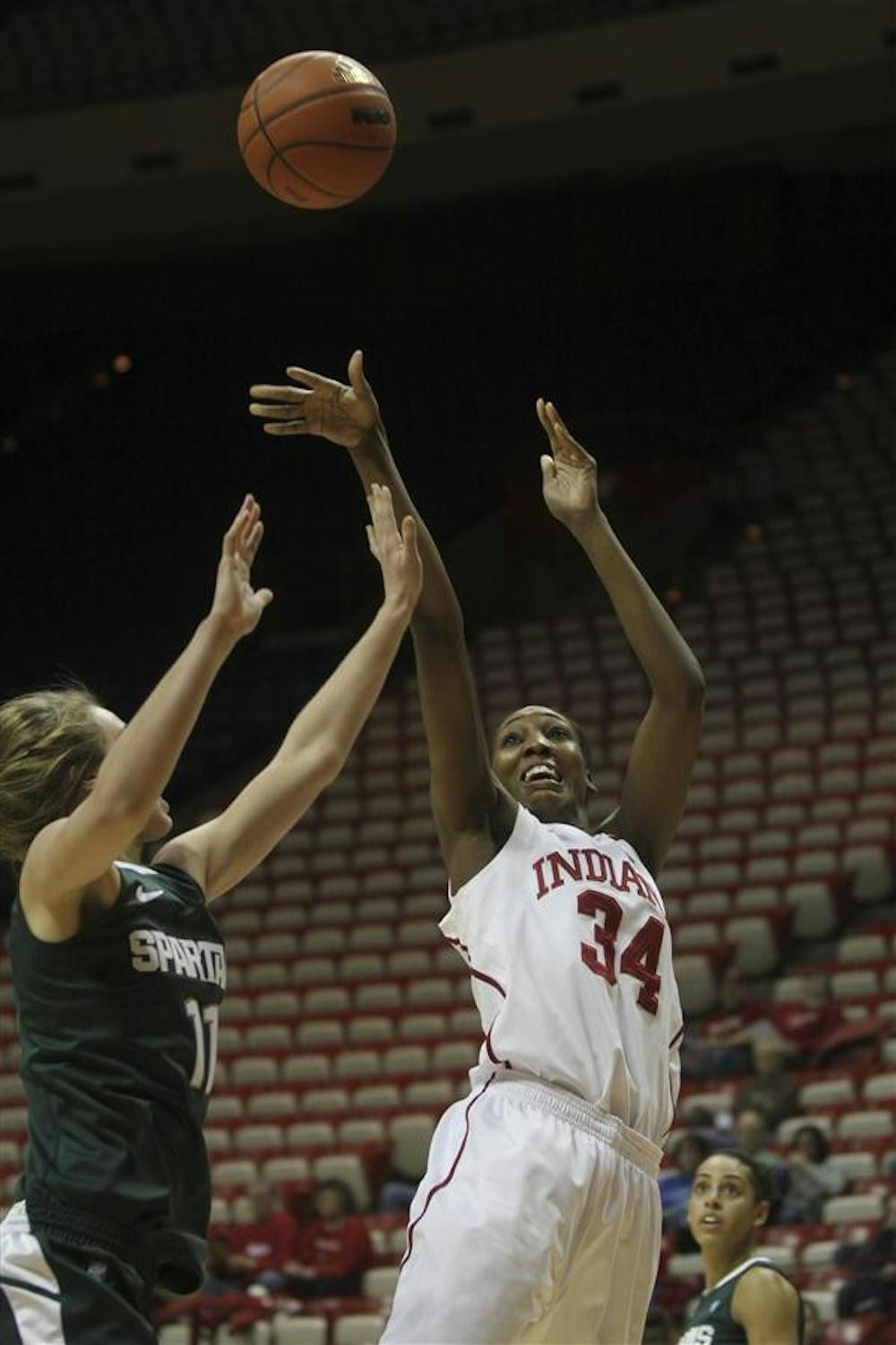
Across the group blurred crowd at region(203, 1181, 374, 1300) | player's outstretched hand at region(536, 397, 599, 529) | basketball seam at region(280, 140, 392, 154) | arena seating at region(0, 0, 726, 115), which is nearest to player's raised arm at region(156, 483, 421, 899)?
player's outstretched hand at region(536, 397, 599, 529)

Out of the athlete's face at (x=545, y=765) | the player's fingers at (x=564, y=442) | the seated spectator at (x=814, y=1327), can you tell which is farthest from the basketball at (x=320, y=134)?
the seated spectator at (x=814, y=1327)

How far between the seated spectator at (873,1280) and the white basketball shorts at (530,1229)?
4.71m

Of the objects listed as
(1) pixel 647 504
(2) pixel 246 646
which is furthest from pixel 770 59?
(2) pixel 246 646

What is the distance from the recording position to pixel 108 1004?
2.77 metres

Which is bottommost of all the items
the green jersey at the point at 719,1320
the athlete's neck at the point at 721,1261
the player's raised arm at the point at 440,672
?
the athlete's neck at the point at 721,1261

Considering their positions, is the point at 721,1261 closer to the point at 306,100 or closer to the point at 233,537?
the point at 233,537

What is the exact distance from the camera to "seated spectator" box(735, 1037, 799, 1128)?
10.2 metres

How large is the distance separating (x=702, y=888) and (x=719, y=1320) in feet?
26.1

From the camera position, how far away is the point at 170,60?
17.8 m

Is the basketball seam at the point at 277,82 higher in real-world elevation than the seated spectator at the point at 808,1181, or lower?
higher

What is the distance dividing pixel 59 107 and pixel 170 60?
1.04 metres

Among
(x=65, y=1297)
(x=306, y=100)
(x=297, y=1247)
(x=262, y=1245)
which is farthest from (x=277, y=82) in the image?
(x=262, y=1245)

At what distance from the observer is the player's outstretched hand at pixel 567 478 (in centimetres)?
437

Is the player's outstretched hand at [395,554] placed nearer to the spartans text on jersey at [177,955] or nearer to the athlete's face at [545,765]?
the spartans text on jersey at [177,955]
